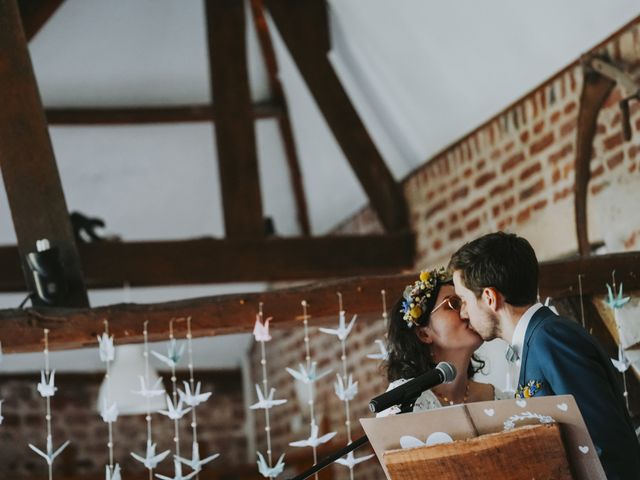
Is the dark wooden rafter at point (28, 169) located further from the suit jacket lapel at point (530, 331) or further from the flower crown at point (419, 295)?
the suit jacket lapel at point (530, 331)

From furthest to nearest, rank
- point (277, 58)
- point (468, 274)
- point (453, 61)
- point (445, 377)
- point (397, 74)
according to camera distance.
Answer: point (277, 58)
point (397, 74)
point (453, 61)
point (468, 274)
point (445, 377)

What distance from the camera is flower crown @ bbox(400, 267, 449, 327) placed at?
11.8 feet

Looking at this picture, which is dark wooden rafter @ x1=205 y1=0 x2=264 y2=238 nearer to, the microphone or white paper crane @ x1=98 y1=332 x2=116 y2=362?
white paper crane @ x1=98 y1=332 x2=116 y2=362

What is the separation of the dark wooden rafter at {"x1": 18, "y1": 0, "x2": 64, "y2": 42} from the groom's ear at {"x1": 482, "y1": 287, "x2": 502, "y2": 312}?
15.0ft

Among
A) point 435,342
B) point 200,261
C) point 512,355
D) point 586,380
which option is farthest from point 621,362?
point 200,261

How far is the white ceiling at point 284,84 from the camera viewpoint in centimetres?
579

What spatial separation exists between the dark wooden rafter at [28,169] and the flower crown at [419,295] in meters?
2.06

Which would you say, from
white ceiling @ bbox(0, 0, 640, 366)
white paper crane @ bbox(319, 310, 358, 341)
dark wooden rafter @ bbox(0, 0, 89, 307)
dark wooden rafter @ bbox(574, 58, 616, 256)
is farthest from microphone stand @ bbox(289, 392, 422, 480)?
white ceiling @ bbox(0, 0, 640, 366)

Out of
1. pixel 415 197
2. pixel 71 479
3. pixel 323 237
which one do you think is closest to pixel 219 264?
pixel 323 237

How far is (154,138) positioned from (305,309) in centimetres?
395

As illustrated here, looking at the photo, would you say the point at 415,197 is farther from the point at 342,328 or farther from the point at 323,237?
the point at 342,328

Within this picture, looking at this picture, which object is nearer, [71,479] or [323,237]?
[323,237]

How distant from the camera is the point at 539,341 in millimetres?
2740

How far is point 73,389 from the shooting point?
986 cm
